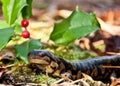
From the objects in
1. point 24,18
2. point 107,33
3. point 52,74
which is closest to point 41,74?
point 52,74

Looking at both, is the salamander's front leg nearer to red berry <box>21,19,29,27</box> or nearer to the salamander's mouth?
the salamander's mouth

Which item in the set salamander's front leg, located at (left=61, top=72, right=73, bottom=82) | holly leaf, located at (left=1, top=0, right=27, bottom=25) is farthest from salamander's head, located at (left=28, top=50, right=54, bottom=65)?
holly leaf, located at (left=1, top=0, right=27, bottom=25)

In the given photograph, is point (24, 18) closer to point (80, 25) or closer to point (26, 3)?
point (26, 3)

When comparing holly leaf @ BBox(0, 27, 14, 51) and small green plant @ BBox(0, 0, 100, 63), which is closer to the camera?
holly leaf @ BBox(0, 27, 14, 51)

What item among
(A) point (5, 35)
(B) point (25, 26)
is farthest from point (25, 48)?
(A) point (5, 35)

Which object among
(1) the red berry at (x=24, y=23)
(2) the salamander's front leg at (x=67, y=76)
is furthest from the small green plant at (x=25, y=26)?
(2) the salamander's front leg at (x=67, y=76)

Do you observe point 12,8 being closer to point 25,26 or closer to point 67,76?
point 25,26
